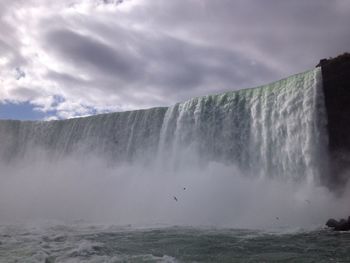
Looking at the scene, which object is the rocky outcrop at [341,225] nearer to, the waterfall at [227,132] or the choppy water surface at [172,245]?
the choppy water surface at [172,245]

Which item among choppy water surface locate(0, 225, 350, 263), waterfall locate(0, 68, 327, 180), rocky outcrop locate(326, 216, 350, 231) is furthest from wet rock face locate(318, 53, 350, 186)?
choppy water surface locate(0, 225, 350, 263)

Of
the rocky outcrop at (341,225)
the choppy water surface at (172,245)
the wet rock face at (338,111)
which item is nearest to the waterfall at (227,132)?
the wet rock face at (338,111)

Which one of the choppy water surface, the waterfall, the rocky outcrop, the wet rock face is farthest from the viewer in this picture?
the waterfall

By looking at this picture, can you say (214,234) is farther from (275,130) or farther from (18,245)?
(275,130)

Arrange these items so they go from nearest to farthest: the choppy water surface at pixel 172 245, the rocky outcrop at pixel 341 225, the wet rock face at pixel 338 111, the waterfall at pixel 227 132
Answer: the choppy water surface at pixel 172 245 < the rocky outcrop at pixel 341 225 < the wet rock face at pixel 338 111 < the waterfall at pixel 227 132

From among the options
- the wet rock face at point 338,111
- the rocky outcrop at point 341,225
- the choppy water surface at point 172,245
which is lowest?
the choppy water surface at point 172,245

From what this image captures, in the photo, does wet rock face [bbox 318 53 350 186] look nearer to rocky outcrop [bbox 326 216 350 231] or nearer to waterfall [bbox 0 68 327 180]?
waterfall [bbox 0 68 327 180]
